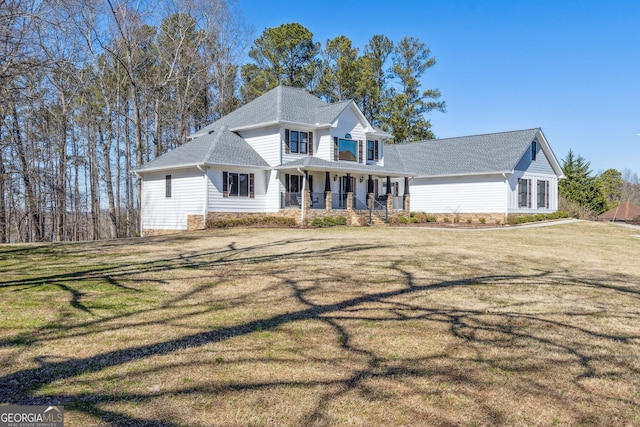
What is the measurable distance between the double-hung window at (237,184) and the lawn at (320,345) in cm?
1484

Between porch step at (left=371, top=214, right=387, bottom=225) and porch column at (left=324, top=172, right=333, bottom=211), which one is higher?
porch column at (left=324, top=172, right=333, bottom=211)

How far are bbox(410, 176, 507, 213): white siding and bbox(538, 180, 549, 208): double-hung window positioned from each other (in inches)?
166

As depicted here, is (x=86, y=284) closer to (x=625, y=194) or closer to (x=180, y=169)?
(x=180, y=169)

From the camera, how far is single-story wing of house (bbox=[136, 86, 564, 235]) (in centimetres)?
2523

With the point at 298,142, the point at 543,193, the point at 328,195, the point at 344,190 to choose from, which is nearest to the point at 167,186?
the point at 298,142

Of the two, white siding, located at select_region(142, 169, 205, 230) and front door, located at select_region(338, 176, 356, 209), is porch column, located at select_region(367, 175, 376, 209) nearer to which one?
front door, located at select_region(338, 176, 356, 209)

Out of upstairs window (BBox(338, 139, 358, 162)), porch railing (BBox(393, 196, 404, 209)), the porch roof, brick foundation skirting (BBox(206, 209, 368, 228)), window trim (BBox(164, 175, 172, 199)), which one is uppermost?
upstairs window (BBox(338, 139, 358, 162))

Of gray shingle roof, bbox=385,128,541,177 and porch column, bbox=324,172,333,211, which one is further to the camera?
gray shingle roof, bbox=385,128,541,177

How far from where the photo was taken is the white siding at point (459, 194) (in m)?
29.6

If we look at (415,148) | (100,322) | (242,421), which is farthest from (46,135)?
(242,421)

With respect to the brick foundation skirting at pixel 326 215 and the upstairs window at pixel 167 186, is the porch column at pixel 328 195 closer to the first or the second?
the brick foundation skirting at pixel 326 215

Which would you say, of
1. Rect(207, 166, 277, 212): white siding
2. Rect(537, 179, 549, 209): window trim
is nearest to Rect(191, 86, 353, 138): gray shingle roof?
Rect(207, 166, 277, 212): white siding

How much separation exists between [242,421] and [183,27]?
106 ft

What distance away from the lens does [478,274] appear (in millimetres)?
9750
